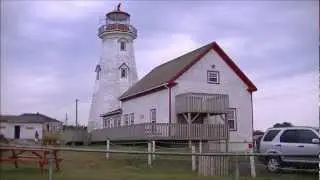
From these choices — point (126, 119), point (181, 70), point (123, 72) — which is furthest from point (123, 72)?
point (181, 70)

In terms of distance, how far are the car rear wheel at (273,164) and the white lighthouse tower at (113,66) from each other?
1221 inches

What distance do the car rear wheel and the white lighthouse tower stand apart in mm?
31018

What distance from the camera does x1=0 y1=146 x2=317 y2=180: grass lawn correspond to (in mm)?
16406

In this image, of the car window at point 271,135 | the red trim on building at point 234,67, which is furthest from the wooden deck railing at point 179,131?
the car window at point 271,135

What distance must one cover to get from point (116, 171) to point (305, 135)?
6.97 meters

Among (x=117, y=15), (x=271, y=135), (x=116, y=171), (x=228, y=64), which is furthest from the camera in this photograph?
(x=117, y=15)

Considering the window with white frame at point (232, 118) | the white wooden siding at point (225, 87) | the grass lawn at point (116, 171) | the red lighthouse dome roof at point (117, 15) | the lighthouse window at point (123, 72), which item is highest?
the red lighthouse dome roof at point (117, 15)

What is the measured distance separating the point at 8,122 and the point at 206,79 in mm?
46587

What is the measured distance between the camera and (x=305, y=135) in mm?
18922

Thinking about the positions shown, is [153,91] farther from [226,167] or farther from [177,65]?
[226,167]

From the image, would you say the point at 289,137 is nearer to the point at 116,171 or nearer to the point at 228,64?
the point at 116,171

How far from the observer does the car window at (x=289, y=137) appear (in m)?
19.2

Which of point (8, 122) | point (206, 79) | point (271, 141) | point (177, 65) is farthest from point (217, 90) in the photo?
point (8, 122)

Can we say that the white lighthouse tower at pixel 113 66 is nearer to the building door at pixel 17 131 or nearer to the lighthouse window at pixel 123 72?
the lighthouse window at pixel 123 72
